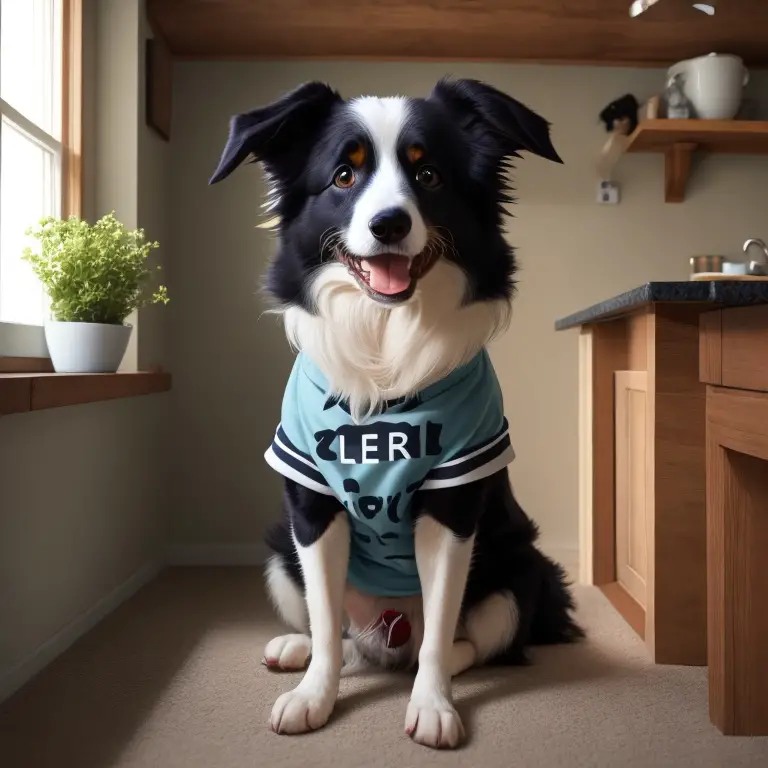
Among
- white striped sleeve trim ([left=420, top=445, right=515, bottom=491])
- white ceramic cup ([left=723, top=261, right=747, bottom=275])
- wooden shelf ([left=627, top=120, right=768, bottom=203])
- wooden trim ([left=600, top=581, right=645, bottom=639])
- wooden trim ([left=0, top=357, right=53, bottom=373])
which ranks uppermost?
wooden shelf ([left=627, top=120, right=768, bottom=203])

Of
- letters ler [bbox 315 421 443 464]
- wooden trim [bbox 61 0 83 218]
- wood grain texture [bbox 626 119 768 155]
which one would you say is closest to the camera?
letters ler [bbox 315 421 443 464]

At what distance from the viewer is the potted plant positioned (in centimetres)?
178

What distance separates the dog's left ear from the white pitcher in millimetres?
1320

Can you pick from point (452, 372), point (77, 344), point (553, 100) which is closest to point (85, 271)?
point (77, 344)

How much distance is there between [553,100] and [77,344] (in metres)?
1.74

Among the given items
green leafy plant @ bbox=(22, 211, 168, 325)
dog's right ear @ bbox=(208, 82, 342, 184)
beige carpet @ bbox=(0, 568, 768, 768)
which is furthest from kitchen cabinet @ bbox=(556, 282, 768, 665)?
green leafy plant @ bbox=(22, 211, 168, 325)

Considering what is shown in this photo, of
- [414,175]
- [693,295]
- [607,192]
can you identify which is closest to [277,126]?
[414,175]

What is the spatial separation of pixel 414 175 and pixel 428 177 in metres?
0.03

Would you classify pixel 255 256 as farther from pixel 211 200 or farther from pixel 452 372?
pixel 452 372

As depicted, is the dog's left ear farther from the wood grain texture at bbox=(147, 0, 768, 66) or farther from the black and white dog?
the wood grain texture at bbox=(147, 0, 768, 66)

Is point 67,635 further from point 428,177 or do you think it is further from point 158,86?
point 158,86

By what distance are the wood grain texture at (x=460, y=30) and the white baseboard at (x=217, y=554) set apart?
165 cm

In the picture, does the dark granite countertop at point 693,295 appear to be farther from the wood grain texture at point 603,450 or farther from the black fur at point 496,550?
the black fur at point 496,550

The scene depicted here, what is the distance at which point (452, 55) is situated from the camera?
101 inches
